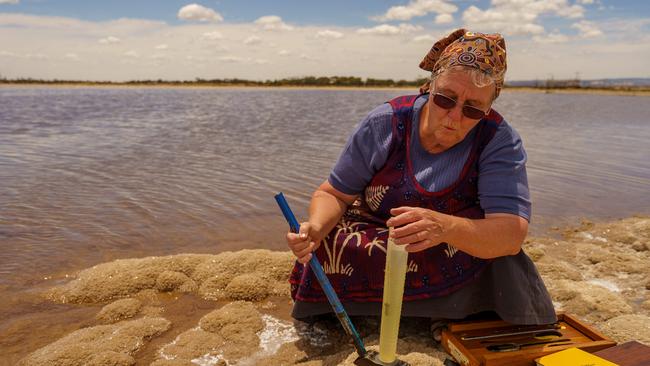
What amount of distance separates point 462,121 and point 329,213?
776 mm

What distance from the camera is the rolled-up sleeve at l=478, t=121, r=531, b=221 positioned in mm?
2246

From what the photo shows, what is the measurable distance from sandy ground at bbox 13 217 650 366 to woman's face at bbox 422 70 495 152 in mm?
1074

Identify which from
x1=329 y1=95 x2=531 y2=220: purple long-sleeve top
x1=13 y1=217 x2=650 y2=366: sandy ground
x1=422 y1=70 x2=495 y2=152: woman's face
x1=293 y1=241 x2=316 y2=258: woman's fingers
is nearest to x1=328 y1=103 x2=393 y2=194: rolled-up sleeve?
x1=329 y1=95 x2=531 y2=220: purple long-sleeve top

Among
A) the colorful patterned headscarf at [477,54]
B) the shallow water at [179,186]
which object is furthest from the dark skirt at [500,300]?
the shallow water at [179,186]

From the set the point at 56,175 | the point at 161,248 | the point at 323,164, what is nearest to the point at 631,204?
the point at 323,164

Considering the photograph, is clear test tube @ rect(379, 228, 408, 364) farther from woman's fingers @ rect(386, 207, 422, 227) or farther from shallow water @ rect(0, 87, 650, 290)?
shallow water @ rect(0, 87, 650, 290)

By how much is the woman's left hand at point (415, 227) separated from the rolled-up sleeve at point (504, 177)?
41cm

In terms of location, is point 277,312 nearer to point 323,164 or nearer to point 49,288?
point 49,288

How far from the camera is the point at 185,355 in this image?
255 cm

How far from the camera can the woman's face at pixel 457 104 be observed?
2188 mm

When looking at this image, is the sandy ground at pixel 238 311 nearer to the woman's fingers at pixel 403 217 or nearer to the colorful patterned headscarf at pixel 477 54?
the woman's fingers at pixel 403 217

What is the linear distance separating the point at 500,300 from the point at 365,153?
3.27ft

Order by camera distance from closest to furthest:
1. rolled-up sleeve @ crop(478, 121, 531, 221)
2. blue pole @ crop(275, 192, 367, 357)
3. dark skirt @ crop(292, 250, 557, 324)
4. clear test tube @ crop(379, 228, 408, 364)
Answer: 1. clear test tube @ crop(379, 228, 408, 364)
2. blue pole @ crop(275, 192, 367, 357)
3. rolled-up sleeve @ crop(478, 121, 531, 221)
4. dark skirt @ crop(292, 250, 557, 324)

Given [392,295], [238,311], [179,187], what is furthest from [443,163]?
[179,187]
